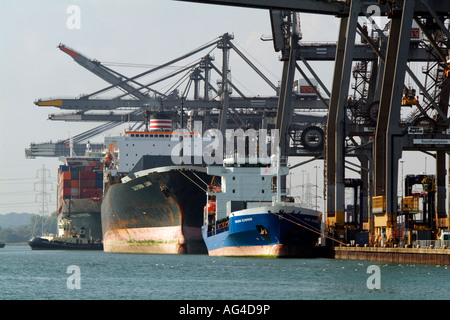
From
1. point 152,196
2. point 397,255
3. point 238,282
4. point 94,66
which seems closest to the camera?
point 238,282

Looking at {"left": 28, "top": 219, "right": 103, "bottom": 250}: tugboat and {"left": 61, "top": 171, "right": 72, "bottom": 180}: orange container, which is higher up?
{"left": 61, "top": 171, "right": 72, "bottom": 180}: orange container

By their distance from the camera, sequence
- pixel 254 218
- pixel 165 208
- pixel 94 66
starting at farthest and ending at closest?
pixel 94 66
pixel 165 208
pixel 254 218

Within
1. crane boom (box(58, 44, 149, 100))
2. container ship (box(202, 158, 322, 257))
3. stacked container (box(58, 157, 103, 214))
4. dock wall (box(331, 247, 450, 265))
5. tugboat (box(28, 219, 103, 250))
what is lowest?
tugboat (box(28, 219, 103, 250))

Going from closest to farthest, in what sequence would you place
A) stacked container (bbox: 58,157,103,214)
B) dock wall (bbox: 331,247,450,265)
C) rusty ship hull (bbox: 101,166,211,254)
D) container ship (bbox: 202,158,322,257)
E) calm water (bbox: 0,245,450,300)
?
calm water (bbox: 0,245,450,300) → dock wall (bbox: 331,247,450,265) → container ship (bbox: 202,158,322,257) → rusty ship hull (bbox: 101,166,211,254) → stacked container (bbox: 58,157,103,214)

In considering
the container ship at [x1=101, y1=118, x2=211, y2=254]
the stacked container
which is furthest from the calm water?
the stacked container

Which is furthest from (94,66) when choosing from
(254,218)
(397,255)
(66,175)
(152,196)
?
(397,255)

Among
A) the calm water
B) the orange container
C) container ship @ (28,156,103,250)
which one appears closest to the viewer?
the calm water

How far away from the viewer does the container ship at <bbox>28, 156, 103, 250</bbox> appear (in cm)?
12075

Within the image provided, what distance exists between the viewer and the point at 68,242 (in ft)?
395

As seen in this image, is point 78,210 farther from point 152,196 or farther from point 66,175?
point 152,196

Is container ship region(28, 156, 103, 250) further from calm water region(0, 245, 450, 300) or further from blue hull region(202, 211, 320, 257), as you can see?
calm water region(0, 245, 450, 300)

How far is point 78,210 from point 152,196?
5123 cm

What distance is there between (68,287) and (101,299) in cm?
546

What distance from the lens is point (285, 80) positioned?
2776 inches
